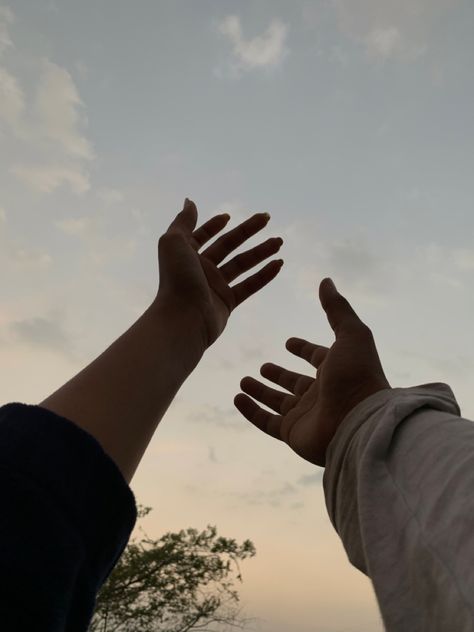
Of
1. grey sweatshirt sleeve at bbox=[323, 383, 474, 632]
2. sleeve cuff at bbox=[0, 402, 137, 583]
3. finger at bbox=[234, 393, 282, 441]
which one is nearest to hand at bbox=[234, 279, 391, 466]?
finger at bbox=[234, 393, 282, 441]

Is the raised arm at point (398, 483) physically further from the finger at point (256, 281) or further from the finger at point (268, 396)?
the finger at point (256, 281)

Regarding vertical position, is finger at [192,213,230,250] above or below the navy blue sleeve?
above

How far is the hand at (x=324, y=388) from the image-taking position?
1.61m

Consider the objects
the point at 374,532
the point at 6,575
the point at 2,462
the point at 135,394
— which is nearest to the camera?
the point at 6,575

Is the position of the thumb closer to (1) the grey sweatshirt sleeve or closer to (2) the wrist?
(2) the wrist

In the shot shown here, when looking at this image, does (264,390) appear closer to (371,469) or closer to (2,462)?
(371,469)

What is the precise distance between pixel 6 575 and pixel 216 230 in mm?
1585

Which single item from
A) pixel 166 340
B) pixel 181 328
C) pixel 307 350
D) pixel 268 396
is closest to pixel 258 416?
pixel 268 396

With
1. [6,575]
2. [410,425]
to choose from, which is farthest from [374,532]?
[6,575]

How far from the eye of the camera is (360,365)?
66.2 inches

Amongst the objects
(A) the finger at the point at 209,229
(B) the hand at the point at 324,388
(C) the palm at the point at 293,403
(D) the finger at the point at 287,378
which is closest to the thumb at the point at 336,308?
(B) the hand at the point at 324,388

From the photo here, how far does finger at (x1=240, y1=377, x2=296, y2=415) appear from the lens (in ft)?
6.69

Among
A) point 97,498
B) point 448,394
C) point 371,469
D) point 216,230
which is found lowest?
point 97,498

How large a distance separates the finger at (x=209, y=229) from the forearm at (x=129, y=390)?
2.13 feet
